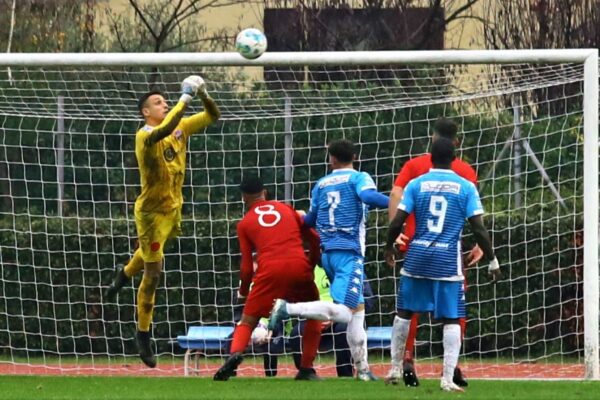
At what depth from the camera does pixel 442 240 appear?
39.2 ft

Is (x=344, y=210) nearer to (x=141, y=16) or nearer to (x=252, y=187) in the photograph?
(x=252, y=187)

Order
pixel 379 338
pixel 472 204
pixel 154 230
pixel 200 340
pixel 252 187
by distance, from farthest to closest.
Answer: pixel 200 340 → pixel 379 338 → pixel 154 230 → pixel 252 187 → pixel 472 204

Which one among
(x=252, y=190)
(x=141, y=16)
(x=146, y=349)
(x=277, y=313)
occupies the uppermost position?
(x=141, y=16)

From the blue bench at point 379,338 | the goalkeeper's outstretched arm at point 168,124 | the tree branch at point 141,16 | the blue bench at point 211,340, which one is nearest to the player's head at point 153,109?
the goalkeeper's outstretched arm at point 168,124

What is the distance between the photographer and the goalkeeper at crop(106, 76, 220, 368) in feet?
45.3

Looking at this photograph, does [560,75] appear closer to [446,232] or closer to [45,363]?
[446,232]

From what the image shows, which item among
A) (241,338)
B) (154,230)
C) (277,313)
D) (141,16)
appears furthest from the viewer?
(141,16)

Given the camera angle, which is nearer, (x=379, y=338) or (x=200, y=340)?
(x=379, y=338)

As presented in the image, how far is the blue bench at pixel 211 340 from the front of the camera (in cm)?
1602

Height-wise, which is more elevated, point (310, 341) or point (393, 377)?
point (310, 341)

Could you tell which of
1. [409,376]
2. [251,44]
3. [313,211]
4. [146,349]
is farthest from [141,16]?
[409,376]

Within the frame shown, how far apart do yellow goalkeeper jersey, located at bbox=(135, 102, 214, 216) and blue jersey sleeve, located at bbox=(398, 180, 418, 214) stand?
2418mm

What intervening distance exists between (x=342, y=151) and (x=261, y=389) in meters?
2.12

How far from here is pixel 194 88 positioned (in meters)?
13.2
